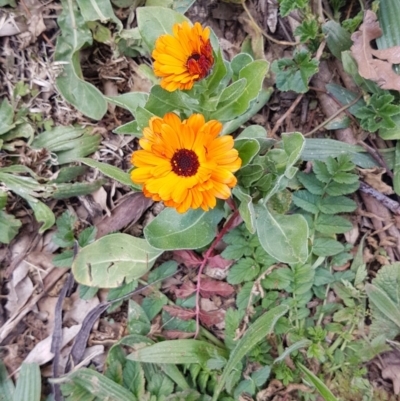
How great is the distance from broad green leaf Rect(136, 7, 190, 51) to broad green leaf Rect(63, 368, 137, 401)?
1.39 meters

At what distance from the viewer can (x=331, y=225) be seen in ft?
6.88

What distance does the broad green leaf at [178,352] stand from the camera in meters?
2.10

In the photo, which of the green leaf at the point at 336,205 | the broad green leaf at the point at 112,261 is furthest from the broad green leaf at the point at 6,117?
the green leaf at the point at 336,205

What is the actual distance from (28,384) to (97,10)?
1.70 m

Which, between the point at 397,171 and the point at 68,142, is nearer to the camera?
the point at 397,171

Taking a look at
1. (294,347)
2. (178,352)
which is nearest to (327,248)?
(294,347)

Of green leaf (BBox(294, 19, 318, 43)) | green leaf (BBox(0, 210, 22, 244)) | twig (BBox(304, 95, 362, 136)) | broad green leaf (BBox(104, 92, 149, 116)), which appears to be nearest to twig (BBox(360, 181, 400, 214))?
twig (BBox(304, 95, 362, 136))

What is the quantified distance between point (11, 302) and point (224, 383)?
3.47 ft

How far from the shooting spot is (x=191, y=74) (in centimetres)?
154

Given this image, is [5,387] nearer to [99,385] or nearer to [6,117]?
[99,385]

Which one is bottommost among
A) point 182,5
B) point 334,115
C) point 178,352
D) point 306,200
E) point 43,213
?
point 178,352

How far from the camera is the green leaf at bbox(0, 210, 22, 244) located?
2275 mm

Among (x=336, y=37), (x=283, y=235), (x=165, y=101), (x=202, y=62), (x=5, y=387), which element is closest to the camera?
(x=202, y=62)

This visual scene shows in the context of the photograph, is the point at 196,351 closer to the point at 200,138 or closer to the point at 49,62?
the point at 200,138
